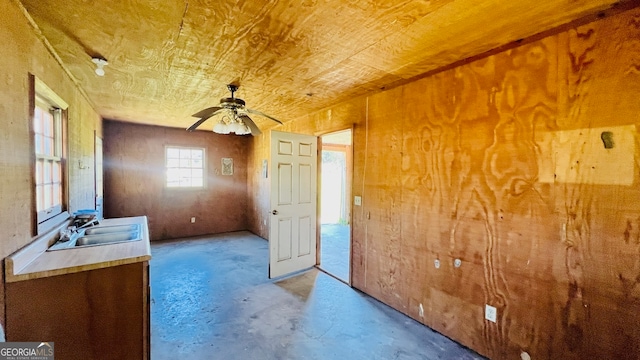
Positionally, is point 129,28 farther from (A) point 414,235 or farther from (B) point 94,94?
(A) point 414,235

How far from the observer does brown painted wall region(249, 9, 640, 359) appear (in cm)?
147

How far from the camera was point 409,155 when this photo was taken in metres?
2.60

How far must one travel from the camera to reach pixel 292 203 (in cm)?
368

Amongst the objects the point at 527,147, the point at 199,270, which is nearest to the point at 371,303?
the point at 527,147

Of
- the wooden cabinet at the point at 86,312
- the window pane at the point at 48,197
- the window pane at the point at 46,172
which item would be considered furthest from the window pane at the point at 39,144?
the wooden cabinet at the point at 86,312

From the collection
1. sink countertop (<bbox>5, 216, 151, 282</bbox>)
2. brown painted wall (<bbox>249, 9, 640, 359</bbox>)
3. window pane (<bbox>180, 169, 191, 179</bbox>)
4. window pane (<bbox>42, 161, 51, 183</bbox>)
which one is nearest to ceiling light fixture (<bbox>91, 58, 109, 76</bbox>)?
window pane (<bbox>42, 161, 51, 183</bbox>)

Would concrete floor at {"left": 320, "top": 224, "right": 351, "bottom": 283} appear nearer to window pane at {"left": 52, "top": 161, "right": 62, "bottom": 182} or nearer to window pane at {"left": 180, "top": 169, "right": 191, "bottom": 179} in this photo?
window pane at {"left": 52, "top": 161, "right": 62, "bottom": 182}

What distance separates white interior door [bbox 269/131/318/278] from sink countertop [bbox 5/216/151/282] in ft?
5.79

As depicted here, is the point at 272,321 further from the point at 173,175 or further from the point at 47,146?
the point at 173,175

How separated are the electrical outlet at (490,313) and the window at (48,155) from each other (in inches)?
129

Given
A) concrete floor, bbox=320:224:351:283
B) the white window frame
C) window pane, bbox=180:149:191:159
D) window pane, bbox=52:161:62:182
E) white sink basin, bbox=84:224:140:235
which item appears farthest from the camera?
window pane, bbox=180:149:191:159

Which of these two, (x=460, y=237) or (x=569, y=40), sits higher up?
(x=569, y=40)

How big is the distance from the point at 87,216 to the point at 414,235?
3283mm

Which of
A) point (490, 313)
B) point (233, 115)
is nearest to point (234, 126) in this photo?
point (233, 115)
